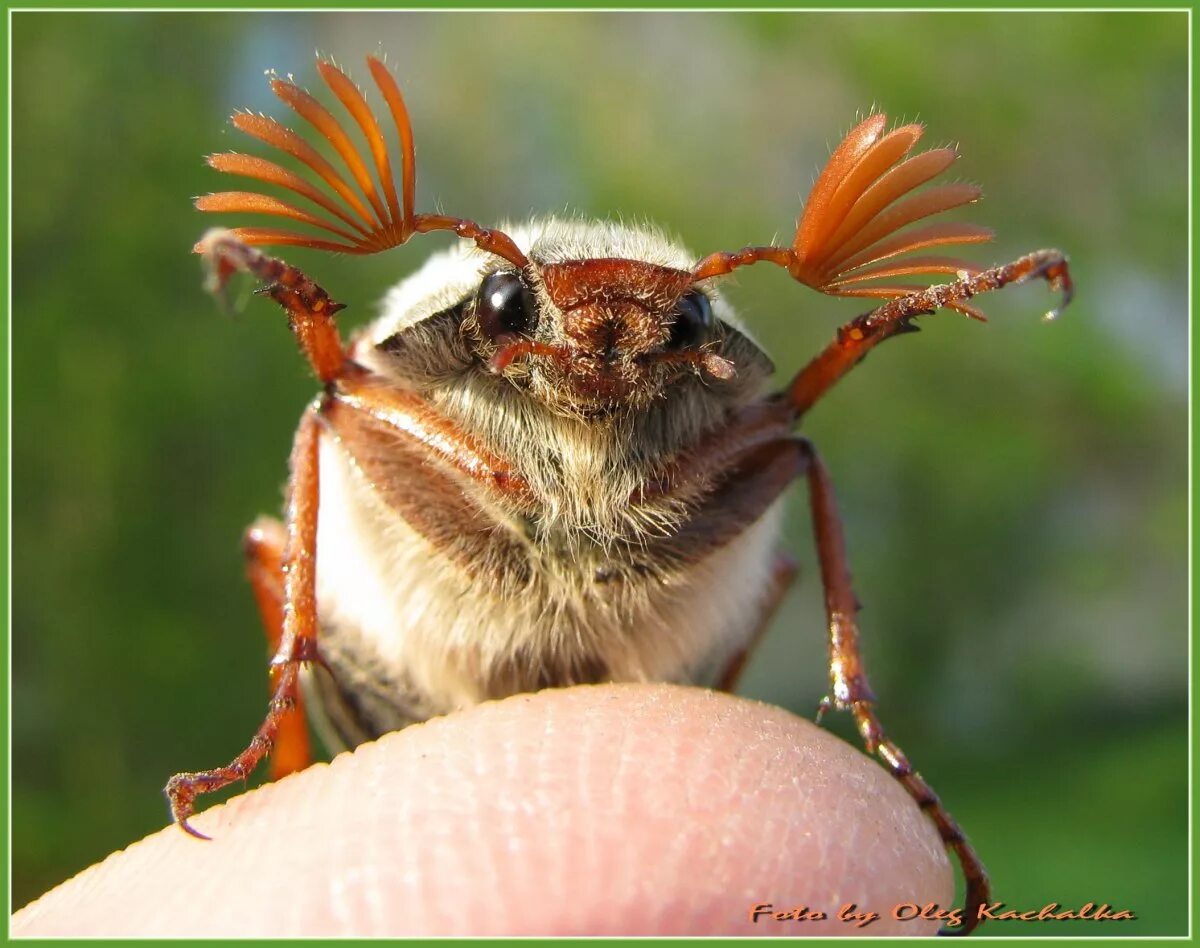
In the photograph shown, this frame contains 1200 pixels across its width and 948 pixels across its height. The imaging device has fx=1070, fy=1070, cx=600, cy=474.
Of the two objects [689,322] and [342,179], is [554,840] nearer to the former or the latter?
[689,322]

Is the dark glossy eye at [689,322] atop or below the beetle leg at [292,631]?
atop

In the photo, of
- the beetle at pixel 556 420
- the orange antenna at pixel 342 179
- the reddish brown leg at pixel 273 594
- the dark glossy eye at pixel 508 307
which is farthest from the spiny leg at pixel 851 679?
the reddish brown leg at pixel 273 594

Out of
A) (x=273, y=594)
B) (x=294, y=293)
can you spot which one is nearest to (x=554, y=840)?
(x=294, y=293)

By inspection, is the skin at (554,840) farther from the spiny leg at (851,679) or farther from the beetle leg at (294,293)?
the beetle leg at (294,293)

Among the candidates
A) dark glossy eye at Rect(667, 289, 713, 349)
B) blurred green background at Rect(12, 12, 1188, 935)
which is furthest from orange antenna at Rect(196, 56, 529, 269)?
blurred green background at Rect(12, 12, 1188, 935)

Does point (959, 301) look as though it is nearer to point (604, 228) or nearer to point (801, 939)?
point (604, 228)

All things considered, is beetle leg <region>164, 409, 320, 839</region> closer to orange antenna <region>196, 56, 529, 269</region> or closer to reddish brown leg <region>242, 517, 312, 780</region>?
orange antenna <region>196, 56, 529, 269</region>
